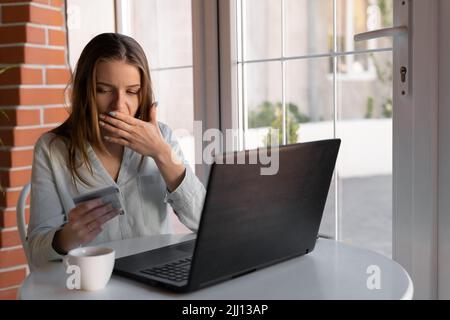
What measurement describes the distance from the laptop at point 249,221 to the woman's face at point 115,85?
488 mm

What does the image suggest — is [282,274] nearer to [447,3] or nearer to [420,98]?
[420,98]

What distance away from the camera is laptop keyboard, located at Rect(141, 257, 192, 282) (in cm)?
105

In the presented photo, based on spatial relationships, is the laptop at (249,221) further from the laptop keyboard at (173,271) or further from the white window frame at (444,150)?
the white window frame at (444,150)

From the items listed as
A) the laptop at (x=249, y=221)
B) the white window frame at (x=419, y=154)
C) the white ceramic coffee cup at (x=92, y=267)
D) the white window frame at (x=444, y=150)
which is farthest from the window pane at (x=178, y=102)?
the white ceramic coffee cup at (x=92, y=267)

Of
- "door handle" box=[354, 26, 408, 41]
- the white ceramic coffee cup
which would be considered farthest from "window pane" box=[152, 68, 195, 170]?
the white ceramic coffee cup

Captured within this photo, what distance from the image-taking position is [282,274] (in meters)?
1.11

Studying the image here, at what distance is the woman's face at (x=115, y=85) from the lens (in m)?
1.52

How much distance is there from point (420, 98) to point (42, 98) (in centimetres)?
148

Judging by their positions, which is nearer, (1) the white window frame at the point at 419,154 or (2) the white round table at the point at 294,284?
(2) the white round table at the point at 294,284

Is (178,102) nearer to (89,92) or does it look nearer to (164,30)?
(164,30)

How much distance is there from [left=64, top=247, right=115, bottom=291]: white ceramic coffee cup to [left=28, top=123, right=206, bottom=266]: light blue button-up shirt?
0.40 meters

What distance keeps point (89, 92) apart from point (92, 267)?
653 millimetres

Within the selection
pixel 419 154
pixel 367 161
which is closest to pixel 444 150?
pixel 419 154

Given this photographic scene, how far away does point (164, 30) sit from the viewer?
2471 millimetres
